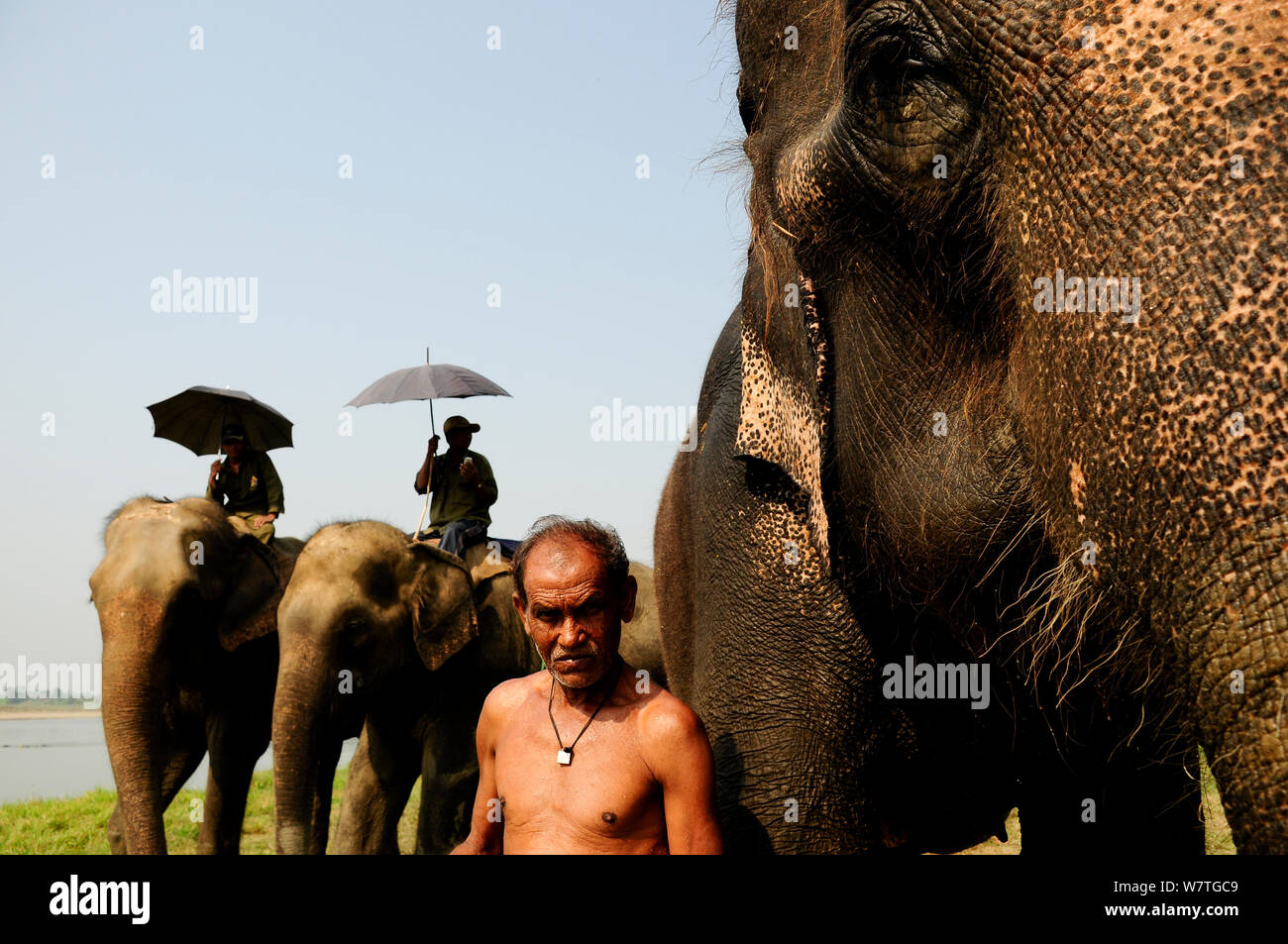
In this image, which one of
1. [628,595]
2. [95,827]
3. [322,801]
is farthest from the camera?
[95,827]

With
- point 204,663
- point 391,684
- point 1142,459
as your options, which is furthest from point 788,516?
point 204,663

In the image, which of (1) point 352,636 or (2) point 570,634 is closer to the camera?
(2) point 570,634

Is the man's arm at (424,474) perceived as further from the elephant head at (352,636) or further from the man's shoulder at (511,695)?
the man's shoulder at (511,695)

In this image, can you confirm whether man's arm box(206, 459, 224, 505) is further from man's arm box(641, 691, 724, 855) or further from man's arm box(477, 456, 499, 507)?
man's arm box(641, 691, 724, 855)

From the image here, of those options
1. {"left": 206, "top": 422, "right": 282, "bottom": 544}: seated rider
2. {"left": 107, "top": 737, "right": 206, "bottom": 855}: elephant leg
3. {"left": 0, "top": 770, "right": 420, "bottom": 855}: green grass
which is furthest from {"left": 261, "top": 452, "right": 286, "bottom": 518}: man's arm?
{"left": 0, "top": 770, "right": 420, "bottom": 855}: green grass

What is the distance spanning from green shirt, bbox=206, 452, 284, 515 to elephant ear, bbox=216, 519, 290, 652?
0.89 m

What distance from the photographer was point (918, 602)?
7.16 ft

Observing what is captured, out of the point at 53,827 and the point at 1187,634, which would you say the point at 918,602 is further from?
the point at 53,827

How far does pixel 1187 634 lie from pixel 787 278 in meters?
1.09

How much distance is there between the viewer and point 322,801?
6.93 m

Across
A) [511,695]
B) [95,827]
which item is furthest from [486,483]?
[511,695]

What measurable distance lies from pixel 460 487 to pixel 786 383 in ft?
20.9
